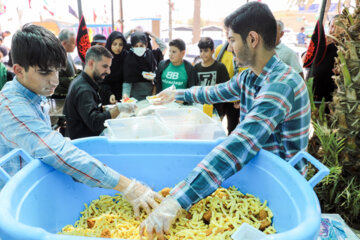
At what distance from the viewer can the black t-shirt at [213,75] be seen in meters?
3.26

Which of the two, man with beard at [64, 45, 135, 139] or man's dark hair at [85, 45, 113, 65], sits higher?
man's dark hair at [85, 45, 113, 65]

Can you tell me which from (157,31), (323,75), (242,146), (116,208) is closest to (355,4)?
(323,75)

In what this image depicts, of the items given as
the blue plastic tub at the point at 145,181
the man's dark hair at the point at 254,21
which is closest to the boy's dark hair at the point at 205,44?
the man's dark hair at the point at 254,21

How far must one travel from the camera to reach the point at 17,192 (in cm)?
84

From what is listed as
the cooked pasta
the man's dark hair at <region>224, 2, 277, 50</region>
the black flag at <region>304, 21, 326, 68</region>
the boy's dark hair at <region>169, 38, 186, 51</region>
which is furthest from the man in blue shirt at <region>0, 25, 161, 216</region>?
the black flag at <region>304, 21, 326, 68</region>

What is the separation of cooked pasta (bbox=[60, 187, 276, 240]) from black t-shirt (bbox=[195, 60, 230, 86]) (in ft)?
7.09

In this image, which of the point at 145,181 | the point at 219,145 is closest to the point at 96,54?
the point at 145,181

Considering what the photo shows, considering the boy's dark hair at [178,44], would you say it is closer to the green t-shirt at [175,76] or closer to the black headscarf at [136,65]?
the green t-shirt at [175,76]

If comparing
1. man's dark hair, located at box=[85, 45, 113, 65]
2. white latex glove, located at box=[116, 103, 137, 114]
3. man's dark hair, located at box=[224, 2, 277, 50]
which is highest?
man's dark hair, located at box=[224, 2, 277, 50]

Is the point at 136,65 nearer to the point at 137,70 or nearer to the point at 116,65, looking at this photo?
the point at 137,70

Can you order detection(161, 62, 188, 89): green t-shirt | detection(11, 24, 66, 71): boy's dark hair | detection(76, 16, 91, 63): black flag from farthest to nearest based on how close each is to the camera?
detection(76, 16, 91, 63): black flag → detection(161, 62, 188, 89): green t-shirt → detection(11, 24, 66, 71): boy's dark hair

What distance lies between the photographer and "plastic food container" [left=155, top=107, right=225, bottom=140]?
6.88ft

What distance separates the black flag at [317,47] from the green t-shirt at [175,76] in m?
1.78

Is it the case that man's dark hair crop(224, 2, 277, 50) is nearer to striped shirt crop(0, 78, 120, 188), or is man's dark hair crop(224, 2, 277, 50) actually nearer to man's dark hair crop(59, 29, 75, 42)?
striped shirt crop(0, 78, 120, 188)
